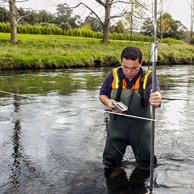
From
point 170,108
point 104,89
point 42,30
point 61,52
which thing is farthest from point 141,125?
point 42,30

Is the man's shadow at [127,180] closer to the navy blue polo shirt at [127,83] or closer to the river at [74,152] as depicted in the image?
the river at [74,152]

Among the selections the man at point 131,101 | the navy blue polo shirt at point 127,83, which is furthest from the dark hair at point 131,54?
the navy blue polo shirt at point 127,83

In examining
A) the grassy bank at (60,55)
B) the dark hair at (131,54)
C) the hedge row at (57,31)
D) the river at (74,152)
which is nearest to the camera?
the dark hair at (131,54)

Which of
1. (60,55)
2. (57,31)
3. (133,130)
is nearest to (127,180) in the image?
(133,130)

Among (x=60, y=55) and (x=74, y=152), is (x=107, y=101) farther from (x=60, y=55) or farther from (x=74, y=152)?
(x=60, y=55)

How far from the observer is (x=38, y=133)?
5.61 m

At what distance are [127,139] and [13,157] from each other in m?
2.03

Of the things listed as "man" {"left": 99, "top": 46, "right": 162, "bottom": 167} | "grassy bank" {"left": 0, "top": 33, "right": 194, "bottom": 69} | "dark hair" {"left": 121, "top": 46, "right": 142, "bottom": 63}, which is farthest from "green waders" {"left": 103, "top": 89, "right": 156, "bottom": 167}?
"grassy bank" {"left": 0, "top": 33, "right": 194, "bottom": 69}

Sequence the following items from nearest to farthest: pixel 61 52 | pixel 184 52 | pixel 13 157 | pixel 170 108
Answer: pixel 13 157 → pixel 170 108 → pixel 61 52 → pixel 184 52

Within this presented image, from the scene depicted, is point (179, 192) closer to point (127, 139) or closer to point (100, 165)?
point (127, 139)

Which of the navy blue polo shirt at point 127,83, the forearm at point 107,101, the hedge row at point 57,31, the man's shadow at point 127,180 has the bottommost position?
the man's shadow at point 127,180

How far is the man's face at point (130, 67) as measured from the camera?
321 centimetres

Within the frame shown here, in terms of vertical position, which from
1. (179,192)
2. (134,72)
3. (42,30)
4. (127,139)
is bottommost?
(179,192)

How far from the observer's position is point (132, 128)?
341 centimetres
